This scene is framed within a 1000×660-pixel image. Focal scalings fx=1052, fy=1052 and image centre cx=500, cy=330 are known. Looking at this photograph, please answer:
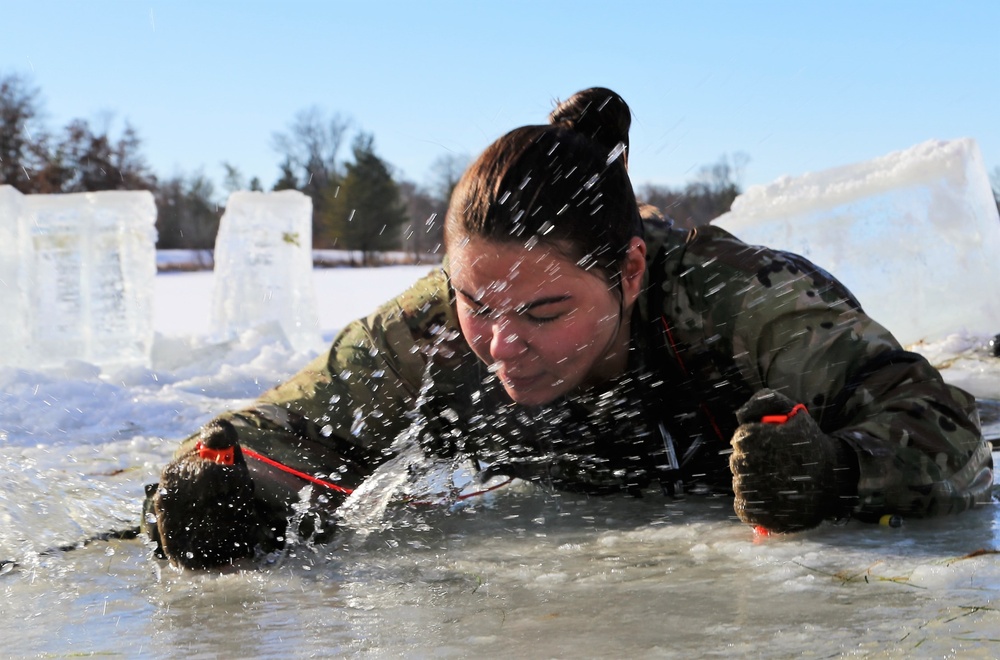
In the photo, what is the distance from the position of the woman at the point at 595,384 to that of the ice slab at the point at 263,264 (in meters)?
8.70

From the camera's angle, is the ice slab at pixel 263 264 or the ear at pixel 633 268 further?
the ice slab at pixel 263 264

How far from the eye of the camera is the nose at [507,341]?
2672 millimetres

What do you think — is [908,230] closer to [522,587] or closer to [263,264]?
[263,264]

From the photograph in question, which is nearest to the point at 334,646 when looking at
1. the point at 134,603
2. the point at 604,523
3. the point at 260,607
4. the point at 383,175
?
the point at 260,607

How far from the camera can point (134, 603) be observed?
2283 millimetres

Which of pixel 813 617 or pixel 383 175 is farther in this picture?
pixel 383 175

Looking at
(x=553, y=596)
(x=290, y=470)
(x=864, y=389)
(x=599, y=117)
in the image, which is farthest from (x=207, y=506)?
(x=864, y=389)

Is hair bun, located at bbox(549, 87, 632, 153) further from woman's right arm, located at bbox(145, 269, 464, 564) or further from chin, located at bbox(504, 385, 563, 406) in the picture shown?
A: chin, located at bbox(504, 385, 563, 406)

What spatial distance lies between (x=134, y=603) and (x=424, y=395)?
1.18 metres

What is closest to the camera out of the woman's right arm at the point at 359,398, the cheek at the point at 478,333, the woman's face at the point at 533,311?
the woman's face at the point at 533,311

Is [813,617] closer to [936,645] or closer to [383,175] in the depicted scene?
[936,645]

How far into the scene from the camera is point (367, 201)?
47625mm

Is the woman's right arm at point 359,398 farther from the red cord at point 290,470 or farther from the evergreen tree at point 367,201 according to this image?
the evergreen tree at point 367,201

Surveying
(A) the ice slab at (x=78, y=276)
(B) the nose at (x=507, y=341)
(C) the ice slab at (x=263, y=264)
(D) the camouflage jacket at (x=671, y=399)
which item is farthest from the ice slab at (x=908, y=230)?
(B) the nose at (x=507, y=341)
